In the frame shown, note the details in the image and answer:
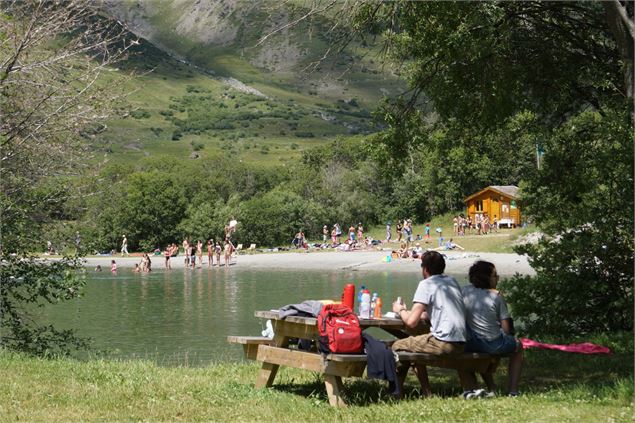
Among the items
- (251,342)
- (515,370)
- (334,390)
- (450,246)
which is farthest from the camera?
(450,246)

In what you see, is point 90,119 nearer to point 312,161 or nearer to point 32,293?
point 32,293

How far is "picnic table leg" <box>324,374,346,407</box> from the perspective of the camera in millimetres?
8184

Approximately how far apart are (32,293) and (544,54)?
959 cm

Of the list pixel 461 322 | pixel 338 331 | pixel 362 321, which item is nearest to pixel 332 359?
pixel 338 331

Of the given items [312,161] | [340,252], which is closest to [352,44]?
[340,252]

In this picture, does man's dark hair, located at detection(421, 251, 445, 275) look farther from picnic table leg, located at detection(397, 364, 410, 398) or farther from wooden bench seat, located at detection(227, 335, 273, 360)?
wooden bench seat, located at detection(227, 335, 273, 360)

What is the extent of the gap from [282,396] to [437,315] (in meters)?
1.86

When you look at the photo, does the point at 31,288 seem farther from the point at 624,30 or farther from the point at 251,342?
the point at 624,30

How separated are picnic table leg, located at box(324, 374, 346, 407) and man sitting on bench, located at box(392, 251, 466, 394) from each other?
2.48 ft

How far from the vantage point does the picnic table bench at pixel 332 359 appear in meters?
8.23

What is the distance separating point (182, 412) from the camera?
25.9ft

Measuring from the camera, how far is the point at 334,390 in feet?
27.1

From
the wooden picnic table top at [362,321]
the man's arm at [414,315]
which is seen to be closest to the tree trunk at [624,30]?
the man's arm at [414,315]

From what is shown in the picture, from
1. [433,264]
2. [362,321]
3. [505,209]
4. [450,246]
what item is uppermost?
[505,209]
